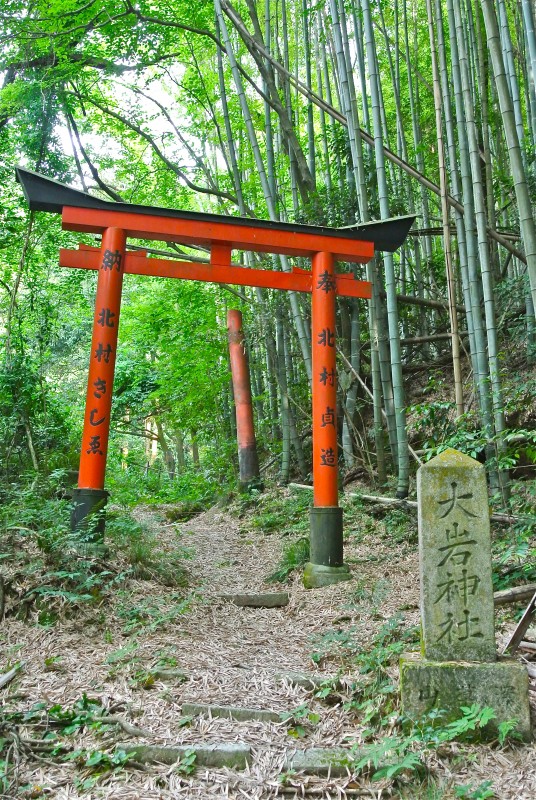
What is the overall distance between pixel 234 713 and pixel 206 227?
3.73 m

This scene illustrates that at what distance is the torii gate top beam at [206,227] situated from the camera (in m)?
4.98

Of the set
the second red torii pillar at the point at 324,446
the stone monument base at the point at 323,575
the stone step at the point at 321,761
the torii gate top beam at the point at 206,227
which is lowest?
the stone step at the point at 321,761

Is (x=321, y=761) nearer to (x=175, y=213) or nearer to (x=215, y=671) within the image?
(x=215, y=671)

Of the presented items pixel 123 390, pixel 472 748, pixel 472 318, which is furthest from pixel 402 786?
pixel 123 390

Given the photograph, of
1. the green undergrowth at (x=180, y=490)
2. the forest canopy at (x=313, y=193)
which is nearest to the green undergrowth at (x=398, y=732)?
the forest canopy at (x=313, y=193)

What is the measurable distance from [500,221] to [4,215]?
705cm

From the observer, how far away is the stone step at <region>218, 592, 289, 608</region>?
4.87m

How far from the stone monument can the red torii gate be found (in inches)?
93.4

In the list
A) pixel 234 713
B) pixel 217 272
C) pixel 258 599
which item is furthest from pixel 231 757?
pixel 217 272

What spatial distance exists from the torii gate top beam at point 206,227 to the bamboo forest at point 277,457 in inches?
0.8

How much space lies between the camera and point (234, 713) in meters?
2.81

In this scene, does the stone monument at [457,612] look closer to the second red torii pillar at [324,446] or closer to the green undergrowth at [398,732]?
the green undergrowth at [398,732]

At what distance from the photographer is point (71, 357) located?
51.5 ft

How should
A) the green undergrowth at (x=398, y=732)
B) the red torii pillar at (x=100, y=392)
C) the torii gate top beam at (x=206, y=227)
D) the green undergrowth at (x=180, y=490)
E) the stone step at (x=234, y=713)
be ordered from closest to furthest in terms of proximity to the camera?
the green undergrowth at (x=398, y=732) < the stone step at (x=234, y=713) < the red torii pillar at (x=100, y=392) < the torii gate top beam at (x=206, y=227) < the green undergrowth at (x=180, y=490)
